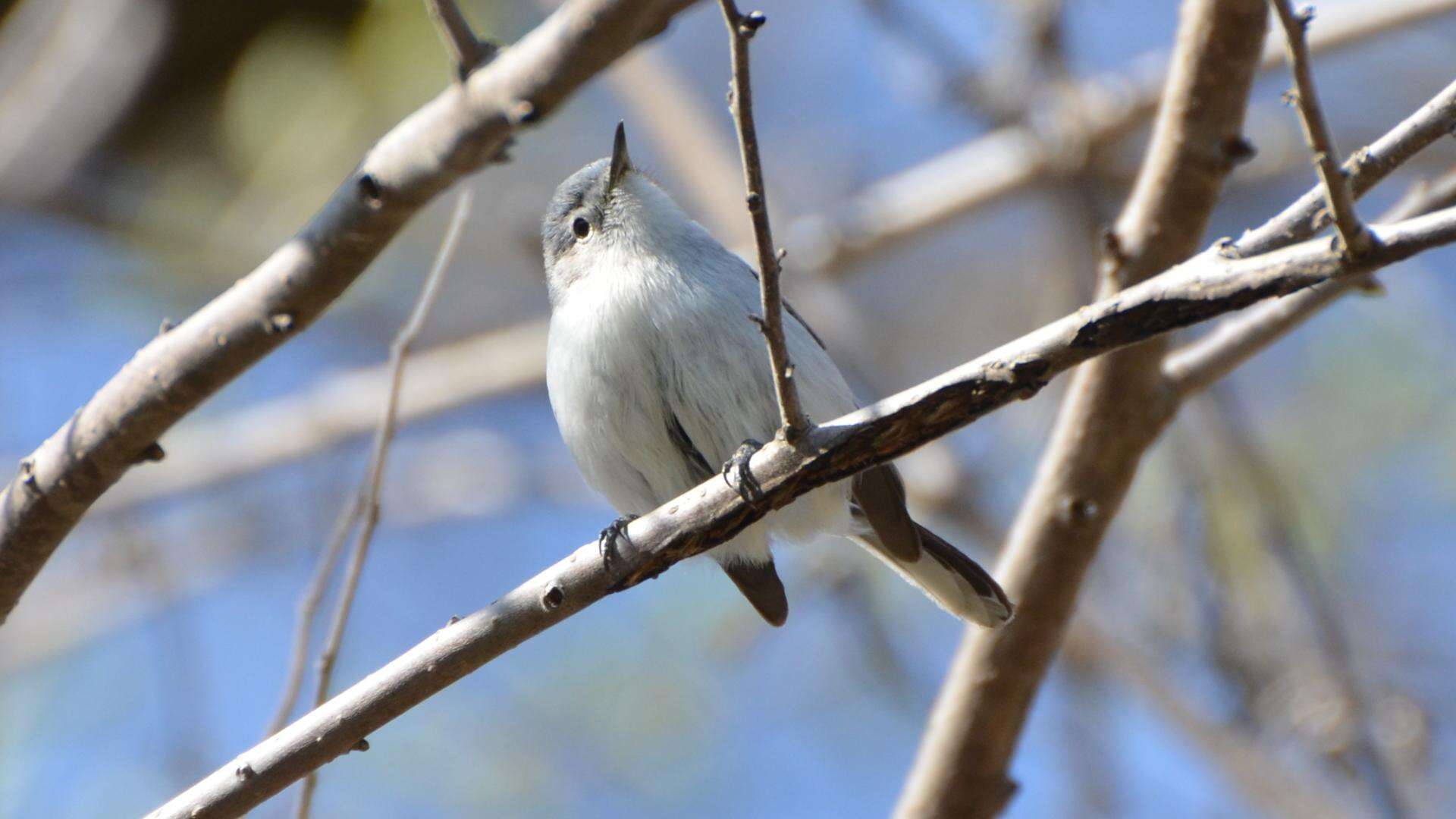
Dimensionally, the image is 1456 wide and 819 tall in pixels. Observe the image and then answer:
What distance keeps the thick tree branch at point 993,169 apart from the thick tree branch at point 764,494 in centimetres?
230

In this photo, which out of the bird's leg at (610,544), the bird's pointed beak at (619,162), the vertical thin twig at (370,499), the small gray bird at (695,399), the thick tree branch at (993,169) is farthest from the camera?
the thick tree branch at (993,169)

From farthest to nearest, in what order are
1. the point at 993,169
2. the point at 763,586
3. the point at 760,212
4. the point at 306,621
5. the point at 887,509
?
the point at 993,169
the point at 763,586
the point at 887,509
the point at 306,621
the point at 760,212

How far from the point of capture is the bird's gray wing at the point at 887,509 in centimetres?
254

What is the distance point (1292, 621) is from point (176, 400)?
150 inches

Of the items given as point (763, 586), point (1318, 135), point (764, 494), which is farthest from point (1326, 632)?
point (1318, 135)

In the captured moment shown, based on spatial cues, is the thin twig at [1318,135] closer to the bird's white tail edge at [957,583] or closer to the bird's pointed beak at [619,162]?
the bird's white tail edge at [957,583]

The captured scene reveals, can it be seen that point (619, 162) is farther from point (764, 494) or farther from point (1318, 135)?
point (1318, 135)

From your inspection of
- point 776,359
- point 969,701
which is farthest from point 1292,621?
point 776,359

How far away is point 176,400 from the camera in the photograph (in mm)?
1856

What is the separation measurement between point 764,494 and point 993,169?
9.13ft

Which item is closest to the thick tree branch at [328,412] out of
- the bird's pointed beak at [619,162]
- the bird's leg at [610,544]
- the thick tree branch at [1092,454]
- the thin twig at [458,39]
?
the bird's pointed beak at [619,162]

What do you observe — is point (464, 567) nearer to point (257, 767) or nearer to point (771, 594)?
point (771, 594)

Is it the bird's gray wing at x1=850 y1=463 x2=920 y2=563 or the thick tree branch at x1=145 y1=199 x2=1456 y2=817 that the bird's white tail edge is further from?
the thick tree branch at x1=145 y1=199 x2=1456 y2=817

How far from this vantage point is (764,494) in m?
1.72
